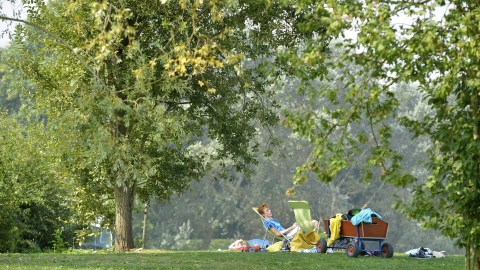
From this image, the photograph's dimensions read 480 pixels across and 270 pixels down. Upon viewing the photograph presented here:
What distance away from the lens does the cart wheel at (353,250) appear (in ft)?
38.7

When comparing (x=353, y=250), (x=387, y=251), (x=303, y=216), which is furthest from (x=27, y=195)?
(x=387, y=251)

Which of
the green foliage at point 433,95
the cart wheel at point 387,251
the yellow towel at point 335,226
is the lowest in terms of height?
the cart wheel at point 387,251

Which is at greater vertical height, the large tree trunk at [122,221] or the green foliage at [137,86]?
the green foliage at [137,86]

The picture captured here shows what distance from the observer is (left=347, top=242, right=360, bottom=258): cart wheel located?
1180 cm

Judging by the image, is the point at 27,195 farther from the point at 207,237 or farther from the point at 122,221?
the point at 207,237

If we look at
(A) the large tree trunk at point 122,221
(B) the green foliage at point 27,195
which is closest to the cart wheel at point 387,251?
(A) the large tree trunk at point 122,221

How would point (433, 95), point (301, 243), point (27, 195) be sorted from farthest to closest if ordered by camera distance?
point (27, 195), point (301, 243), point (433, 95)

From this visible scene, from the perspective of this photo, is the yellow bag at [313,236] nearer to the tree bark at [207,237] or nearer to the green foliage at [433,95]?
the green foliage at [433,95]

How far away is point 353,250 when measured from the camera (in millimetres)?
11883

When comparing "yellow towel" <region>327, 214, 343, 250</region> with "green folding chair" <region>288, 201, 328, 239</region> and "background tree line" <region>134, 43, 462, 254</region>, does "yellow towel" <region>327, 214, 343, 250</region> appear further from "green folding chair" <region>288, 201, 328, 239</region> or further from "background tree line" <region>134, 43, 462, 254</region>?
"background tree line" <region>134, 43, 462, 254</region>

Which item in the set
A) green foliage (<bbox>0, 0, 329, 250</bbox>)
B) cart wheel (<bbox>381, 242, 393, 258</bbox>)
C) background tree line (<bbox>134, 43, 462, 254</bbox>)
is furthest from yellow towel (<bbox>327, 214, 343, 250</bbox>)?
background tree line (<bbox>134, 43, 462, 254</bbox>)

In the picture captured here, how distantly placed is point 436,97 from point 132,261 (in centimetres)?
610

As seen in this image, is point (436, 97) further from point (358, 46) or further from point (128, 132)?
point (128, 132)

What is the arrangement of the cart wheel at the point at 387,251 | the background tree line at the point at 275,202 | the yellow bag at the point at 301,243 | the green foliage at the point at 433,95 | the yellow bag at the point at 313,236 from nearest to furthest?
the green foliage at the point at 433,95 < the cart wheel at the point at 387,251 < the yellow bag at the point at 301,243 < the yellow bag at the point at 313,236 < the background tree line at the point at 275,202
